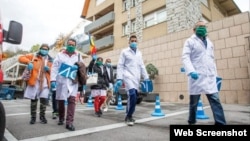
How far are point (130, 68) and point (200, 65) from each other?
1.63 metres

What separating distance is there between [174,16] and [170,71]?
4298 millimetres

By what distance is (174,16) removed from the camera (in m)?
15.2

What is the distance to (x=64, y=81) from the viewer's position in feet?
14.6

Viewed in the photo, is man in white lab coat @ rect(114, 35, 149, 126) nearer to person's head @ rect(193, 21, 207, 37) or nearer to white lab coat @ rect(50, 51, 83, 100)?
white lab coat @ rect(50, 51, 83, 100)

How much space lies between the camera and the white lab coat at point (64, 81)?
438cm

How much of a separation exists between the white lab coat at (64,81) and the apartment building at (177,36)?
8.13 meters

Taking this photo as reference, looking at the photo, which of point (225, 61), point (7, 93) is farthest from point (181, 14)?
point (7, 93)

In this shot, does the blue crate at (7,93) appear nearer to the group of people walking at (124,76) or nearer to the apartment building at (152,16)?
the apartment building at (152,16)

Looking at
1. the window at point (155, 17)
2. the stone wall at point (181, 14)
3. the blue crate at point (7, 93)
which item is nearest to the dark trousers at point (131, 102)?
the stone wall at point (181, 14)

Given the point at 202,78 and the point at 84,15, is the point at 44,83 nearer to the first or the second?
the point at 202,78

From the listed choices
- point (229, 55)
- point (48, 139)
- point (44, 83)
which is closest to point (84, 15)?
point (229, 55)

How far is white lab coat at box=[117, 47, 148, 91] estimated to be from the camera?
4.91 meters

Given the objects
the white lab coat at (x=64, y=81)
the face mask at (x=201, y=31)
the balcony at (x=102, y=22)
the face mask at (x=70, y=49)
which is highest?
the balcony at (x=102, y=22)

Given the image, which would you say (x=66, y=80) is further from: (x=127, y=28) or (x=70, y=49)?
(x=127, y=28)
